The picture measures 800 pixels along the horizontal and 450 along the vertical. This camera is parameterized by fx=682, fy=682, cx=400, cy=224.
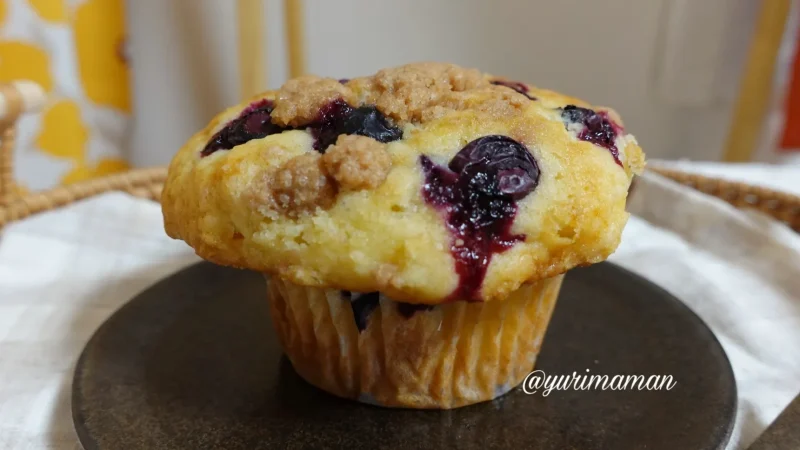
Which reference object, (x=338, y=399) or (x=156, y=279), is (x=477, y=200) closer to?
(x=338, y=399)

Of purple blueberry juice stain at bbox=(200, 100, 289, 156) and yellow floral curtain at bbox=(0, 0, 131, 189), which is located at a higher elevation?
purple blueberry juice stain at bbox=(200, 100, 289, 156)

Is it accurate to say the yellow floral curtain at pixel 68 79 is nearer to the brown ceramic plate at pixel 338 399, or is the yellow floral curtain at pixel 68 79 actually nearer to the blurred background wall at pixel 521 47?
the blurred background wall at pixel 521 47

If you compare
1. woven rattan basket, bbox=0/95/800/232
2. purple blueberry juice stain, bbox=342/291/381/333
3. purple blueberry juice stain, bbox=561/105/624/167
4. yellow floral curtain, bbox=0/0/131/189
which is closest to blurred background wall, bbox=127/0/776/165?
yellow floral curtain, bbox=0/0/131/189

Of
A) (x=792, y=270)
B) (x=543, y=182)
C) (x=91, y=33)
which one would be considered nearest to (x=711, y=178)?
(x=792, y=270)

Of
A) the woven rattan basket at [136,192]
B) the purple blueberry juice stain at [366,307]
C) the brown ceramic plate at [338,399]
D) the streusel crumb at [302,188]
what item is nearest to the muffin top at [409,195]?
the streusel crumb at [302,188]

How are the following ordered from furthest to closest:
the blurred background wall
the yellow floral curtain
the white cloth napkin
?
1. the blurred background wall
2. the yellow floral curtain
3. the white cloth napkin

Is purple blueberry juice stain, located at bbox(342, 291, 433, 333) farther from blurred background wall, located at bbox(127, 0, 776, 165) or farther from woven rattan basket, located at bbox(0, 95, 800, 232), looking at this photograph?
blurred background wall, located at bbox(127, 0, 776, 165)

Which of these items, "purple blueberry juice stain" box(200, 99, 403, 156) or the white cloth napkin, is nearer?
"purple blueberry juice stain" box(200, 99, 403, 156)
